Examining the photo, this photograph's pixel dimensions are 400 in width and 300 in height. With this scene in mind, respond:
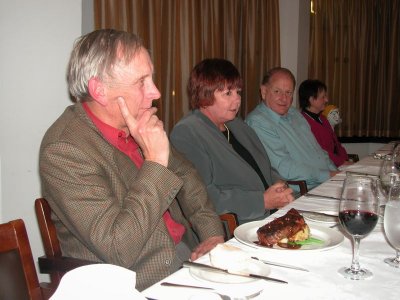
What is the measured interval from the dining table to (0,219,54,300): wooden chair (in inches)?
12.7

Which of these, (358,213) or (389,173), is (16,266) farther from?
(389,173)

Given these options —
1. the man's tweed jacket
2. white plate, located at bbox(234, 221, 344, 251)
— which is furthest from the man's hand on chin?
white plate, located at bbox(234, 221, 344, 251)

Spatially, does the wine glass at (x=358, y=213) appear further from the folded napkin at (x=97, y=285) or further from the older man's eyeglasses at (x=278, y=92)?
the older man's eyeglasses at (x=278, y=92)

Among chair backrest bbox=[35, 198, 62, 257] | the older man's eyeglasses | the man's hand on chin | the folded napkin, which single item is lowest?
the man's hand on chin

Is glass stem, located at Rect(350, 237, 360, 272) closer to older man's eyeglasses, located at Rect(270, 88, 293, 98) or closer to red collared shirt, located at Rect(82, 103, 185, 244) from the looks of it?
red collared shirt, located at Rect(82, 103, 185, 244)

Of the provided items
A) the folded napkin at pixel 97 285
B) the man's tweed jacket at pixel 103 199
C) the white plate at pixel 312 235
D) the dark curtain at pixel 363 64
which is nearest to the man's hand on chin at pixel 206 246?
the man's tweed jacket at pixel 103 199

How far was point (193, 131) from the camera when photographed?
2.40 metres

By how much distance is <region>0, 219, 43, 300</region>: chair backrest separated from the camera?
3.47ft

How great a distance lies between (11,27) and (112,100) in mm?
882

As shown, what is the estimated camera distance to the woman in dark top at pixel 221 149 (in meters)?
2.37

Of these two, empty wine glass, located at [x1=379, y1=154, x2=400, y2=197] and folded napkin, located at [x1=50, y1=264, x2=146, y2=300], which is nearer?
folded napkin, located at [x1=50, y1=264, x2=146, y2=300]

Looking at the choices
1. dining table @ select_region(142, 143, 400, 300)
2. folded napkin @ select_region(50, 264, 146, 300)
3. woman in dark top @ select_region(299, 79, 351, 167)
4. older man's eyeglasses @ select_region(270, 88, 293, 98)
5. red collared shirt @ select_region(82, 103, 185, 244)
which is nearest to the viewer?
folded napkin @ select_region(50, 264, 146, 300)

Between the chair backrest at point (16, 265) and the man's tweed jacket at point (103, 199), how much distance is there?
0.22 metres

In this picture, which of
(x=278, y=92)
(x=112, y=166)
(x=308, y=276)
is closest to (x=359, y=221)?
(x=308, y=276)
